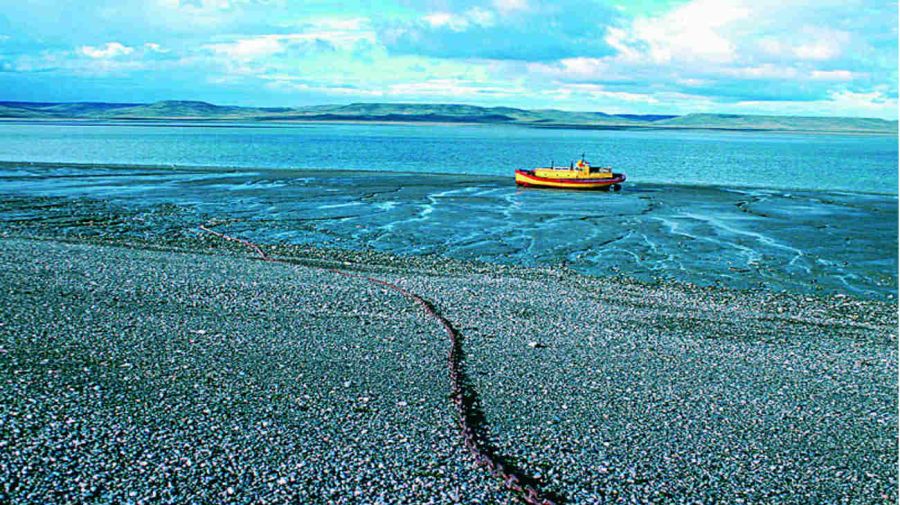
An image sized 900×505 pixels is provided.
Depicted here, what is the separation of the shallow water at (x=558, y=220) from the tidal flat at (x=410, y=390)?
15.9ft

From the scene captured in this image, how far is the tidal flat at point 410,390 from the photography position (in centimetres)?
691

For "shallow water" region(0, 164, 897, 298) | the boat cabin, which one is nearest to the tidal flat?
"shallow water" region(0, 164, 897, 298)

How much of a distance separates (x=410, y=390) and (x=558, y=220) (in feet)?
70.8

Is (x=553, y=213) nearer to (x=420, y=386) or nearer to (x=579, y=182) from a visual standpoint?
(x=579, y=182)

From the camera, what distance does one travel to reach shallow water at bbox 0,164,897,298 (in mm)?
21406

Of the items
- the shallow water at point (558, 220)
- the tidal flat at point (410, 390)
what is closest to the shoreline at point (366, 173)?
the shallow water at point (558, 220)

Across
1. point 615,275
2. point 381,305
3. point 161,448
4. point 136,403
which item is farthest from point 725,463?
point 615,275

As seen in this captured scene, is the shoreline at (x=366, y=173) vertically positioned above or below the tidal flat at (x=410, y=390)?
below

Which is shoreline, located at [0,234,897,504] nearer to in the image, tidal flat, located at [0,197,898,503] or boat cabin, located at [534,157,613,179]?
tidal flat, located at [0,197,898,503]

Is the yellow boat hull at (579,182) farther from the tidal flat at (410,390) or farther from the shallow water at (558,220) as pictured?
the tidal flat at (410,390)

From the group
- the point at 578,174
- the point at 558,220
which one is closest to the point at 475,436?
the point at 558,220

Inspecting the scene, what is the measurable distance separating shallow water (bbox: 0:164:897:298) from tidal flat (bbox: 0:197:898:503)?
486 cm

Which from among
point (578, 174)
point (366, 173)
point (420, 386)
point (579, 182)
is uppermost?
point (420, 386)

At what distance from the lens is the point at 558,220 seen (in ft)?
98.6
